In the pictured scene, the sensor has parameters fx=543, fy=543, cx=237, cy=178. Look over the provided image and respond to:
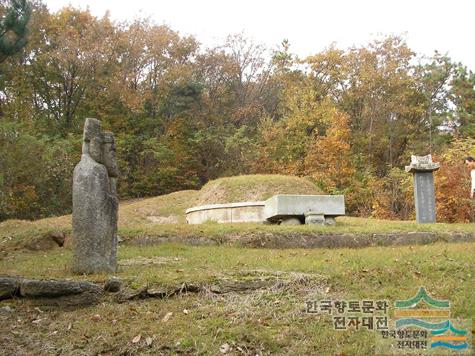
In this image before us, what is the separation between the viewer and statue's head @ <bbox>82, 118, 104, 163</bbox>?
8.77 metres

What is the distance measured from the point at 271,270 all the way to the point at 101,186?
2939mm

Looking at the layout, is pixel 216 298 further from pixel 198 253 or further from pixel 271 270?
pixel 198 253

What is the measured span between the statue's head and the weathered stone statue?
0.22ft

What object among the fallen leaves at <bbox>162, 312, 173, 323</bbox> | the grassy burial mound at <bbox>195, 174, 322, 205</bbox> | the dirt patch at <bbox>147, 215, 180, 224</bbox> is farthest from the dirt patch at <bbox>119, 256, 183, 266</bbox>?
the dirt patch at <bbox>147, 215, 180, 224</bbox>

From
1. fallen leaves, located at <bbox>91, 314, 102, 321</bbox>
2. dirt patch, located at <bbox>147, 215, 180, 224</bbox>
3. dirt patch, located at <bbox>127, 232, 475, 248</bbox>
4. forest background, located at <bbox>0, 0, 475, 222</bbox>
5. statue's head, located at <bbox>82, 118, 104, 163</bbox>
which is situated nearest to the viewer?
fallen leaves, located at <bbox>91, 314, 102, 321</bbox>

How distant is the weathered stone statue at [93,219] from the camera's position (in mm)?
8289

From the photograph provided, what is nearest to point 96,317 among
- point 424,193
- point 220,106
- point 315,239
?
point 315,239

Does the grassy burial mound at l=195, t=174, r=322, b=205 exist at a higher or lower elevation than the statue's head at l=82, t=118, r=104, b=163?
lower

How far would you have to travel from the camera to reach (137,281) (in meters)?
7.56

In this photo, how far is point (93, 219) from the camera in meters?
8.34

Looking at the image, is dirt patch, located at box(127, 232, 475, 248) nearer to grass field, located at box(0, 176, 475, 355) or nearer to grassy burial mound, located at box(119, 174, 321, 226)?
grass field, located at box(0, 176, 475, 355)

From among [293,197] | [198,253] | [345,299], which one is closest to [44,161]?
[293,197]

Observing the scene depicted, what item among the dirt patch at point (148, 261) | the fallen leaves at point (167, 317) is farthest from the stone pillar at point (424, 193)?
the fallen leaves at point (167, 317)

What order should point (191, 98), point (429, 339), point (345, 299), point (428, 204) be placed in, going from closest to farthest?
point (429, 339)
point (345, 299)
point (428, 204)
point (191, 98)
